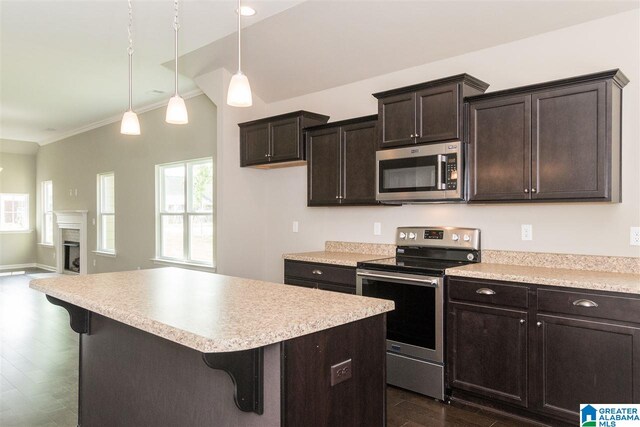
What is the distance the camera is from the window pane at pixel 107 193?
795 cm

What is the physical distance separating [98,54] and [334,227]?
3.04m

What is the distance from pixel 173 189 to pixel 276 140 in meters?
2.57

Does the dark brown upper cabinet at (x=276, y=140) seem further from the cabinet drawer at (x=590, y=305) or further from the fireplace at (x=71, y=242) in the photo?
the fireplace at (x=71, y=242)

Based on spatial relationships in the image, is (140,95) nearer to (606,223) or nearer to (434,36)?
(434,36)

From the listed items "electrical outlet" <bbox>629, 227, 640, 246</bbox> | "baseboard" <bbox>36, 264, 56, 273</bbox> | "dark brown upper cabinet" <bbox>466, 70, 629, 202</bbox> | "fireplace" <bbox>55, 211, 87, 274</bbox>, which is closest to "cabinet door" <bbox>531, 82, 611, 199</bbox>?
"dark brown upper cabinet" <bbox>466, 70, 629, 202</bbox>

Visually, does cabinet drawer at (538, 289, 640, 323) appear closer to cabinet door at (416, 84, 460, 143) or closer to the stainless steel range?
the stainless steel range

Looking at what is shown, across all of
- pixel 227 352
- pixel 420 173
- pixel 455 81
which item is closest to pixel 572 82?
pixel 455 81

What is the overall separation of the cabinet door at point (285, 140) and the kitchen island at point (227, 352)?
6.92 ft

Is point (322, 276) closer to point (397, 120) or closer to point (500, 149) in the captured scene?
point (397, 120)

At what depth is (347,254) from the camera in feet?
13.6

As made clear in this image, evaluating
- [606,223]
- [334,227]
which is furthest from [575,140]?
[334,227]

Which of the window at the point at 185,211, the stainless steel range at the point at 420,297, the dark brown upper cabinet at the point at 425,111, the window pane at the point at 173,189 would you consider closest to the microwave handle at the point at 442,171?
the dark brown upper cabinet at the point at 425,111

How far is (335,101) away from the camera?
175 inches

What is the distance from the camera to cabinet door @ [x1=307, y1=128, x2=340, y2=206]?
406 centimetres
